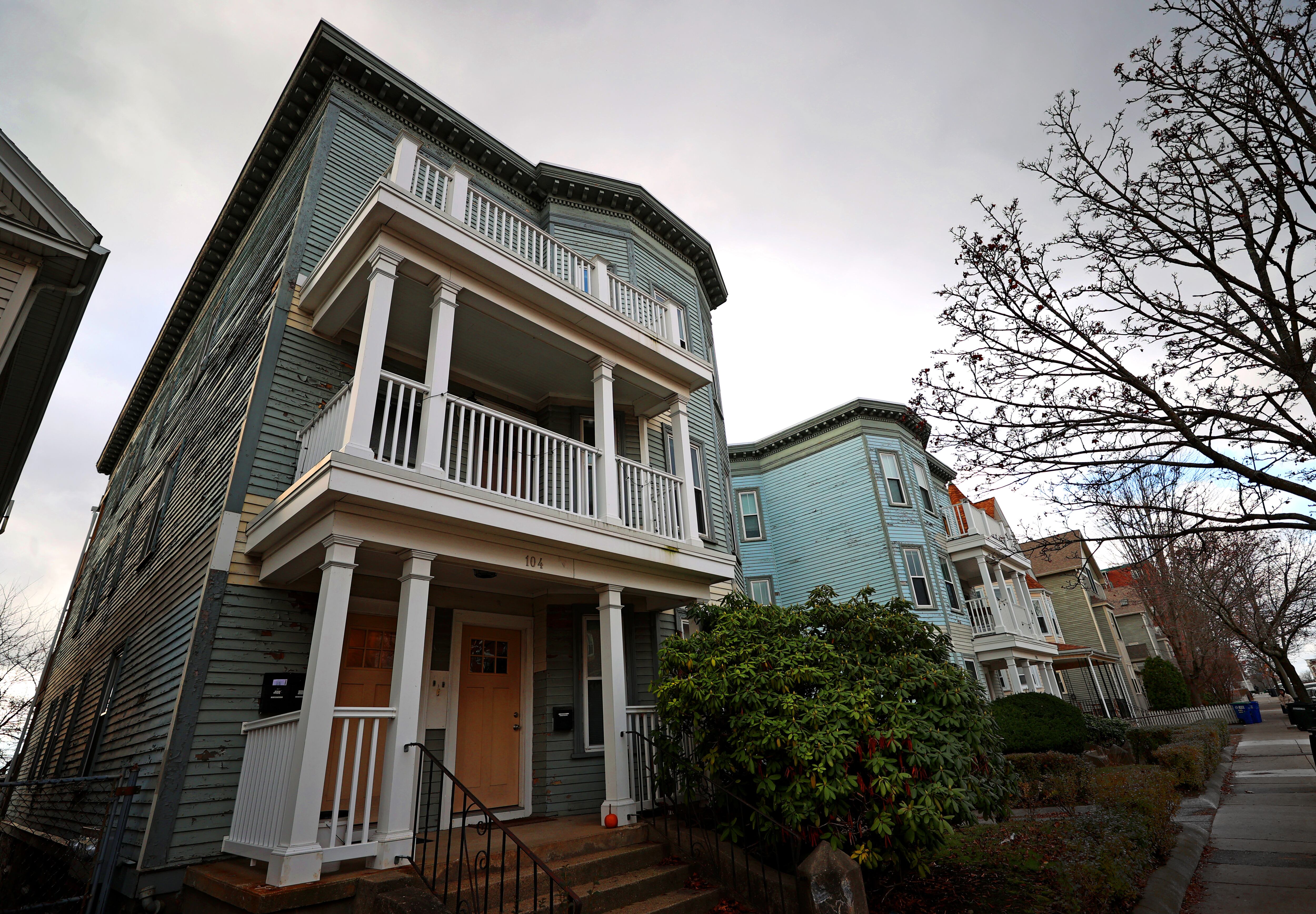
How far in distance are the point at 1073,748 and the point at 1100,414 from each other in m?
13.3

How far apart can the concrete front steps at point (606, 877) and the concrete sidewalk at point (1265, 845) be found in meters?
4.55

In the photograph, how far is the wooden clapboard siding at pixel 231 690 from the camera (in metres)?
5.86

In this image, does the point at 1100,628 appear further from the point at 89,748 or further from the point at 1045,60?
the point at 89,748

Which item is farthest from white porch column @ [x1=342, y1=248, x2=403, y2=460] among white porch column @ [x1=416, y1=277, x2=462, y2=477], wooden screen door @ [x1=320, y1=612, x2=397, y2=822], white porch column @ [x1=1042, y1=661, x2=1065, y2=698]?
white porch column @ [x1=1042, y1=661, x2=1065, y2=698]

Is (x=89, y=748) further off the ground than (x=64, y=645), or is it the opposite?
(x=64, y=645)

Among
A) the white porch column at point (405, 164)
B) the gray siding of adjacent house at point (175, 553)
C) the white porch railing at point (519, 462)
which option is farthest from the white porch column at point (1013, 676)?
the white porch column at point (405, 164)

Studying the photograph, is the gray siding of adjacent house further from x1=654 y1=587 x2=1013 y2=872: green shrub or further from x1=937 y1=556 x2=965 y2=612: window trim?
x1=937 y1=556 x2=965 y2=612: window trim

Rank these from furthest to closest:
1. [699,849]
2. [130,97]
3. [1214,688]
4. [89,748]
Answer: [1214,688]
[130,97]
[89,748]
[699,849]

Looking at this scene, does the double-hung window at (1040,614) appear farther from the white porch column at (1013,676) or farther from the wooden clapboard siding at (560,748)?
the wooden clapboard siding at (560,748)

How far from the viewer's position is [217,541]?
6.79m

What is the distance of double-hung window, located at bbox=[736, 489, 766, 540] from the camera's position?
1019 inches

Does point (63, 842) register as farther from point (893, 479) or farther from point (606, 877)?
point (893, 479)

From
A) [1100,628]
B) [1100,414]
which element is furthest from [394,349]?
[1100,628]

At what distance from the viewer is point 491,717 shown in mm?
8367
